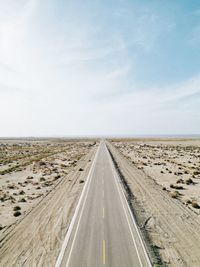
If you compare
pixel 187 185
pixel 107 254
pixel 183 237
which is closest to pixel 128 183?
pixel 187 185

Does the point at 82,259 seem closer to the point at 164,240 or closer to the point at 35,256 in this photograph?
the point at 35,256

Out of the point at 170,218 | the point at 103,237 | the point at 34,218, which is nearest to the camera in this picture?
the point at 103,237

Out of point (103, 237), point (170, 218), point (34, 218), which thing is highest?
point (103, 237)

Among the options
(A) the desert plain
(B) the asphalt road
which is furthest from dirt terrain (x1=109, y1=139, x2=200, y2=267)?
(B) the asphalt road

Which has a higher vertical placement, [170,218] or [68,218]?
[68,218]

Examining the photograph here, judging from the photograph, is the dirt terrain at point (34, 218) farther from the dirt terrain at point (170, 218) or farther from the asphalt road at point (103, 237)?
the dirt terrain at point (170, 218)

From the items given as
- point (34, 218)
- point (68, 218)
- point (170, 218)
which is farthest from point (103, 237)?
point (170, 218)

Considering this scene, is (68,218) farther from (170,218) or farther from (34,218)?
(170,218)

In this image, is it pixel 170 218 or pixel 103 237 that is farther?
pixel 170 218

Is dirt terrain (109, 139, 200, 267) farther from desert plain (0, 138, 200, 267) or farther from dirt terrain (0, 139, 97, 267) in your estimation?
dirt terrain (0, 139, 97, 267)

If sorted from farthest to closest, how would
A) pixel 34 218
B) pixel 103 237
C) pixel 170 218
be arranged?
pixel 170 218 → pixel 34 218 → pixel 103 237
